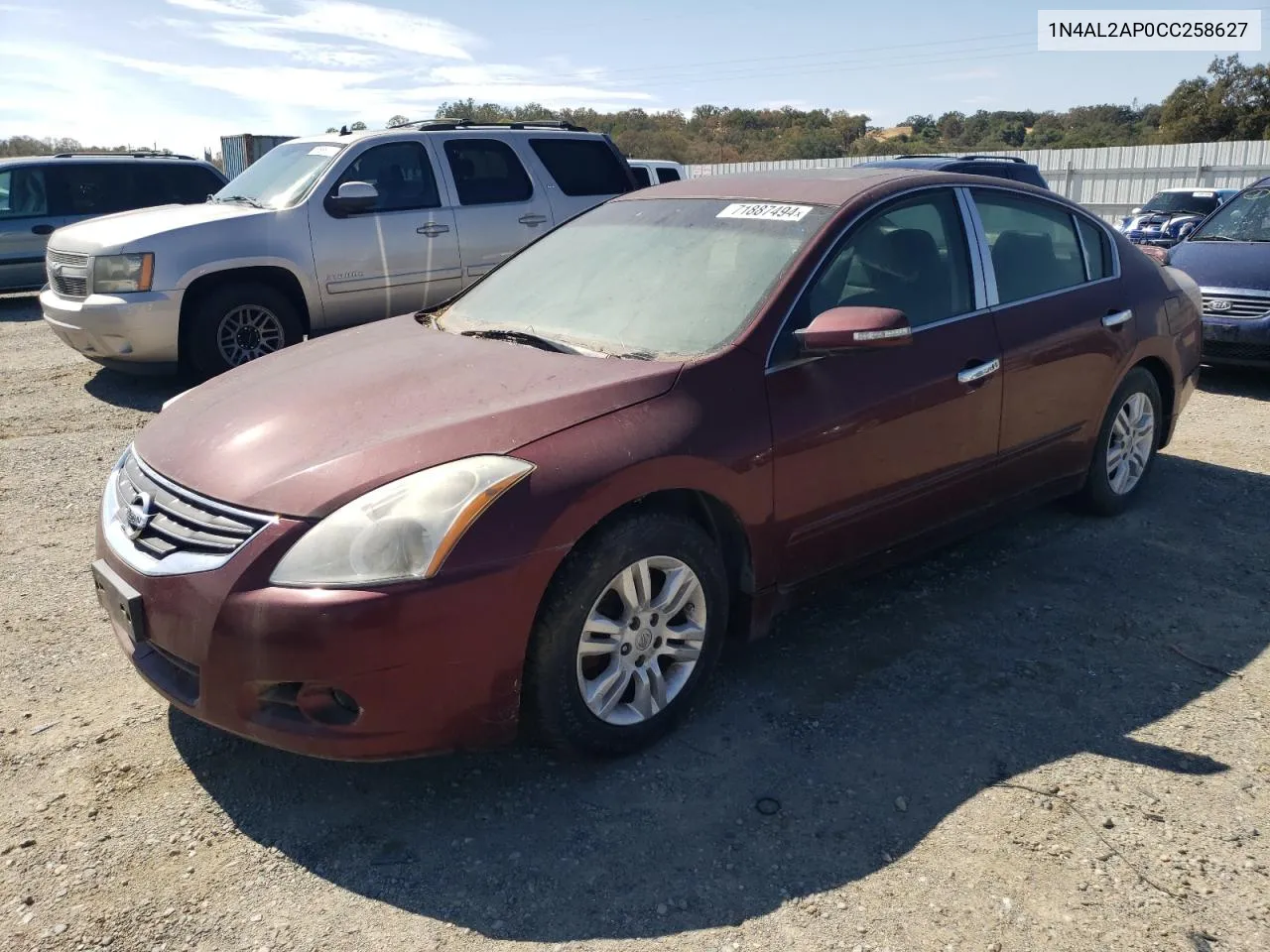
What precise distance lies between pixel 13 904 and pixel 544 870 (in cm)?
129

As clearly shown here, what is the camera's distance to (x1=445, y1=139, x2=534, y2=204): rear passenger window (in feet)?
28.2

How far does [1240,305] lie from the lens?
26.4ft

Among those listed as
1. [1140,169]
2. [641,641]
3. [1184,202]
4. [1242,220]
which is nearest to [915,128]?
[1140,169]

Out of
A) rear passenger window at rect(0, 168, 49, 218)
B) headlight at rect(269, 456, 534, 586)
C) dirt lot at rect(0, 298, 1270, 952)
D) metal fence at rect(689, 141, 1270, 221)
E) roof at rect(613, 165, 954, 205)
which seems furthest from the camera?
metal fence at rect(689, 141, 1270, 221)

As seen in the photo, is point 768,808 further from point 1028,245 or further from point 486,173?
point 486,173

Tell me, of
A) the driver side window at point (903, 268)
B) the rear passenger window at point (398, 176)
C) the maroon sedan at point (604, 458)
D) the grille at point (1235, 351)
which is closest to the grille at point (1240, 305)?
the grille at point (1235, 351)

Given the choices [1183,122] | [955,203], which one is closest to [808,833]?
[955,203]

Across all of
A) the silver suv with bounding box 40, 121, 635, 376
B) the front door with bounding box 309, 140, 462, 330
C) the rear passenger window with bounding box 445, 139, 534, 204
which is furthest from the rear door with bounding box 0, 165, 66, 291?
the rear passenger window with bounding box 445, 139, 534, 204

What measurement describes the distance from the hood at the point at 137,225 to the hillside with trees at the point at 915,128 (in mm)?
33415

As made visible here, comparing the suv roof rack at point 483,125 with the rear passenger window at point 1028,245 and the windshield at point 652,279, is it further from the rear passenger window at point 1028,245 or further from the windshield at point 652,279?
the rear passenger window at point 1028,245

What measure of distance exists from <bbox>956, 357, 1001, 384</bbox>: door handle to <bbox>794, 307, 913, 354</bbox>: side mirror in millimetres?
638

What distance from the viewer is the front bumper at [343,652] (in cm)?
255

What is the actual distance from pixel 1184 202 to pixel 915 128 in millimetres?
47440

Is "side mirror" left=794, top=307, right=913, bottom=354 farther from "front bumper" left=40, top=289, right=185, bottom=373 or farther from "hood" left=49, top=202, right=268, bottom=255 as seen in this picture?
"hood" left=49, top=202, right=268, bottom=255
